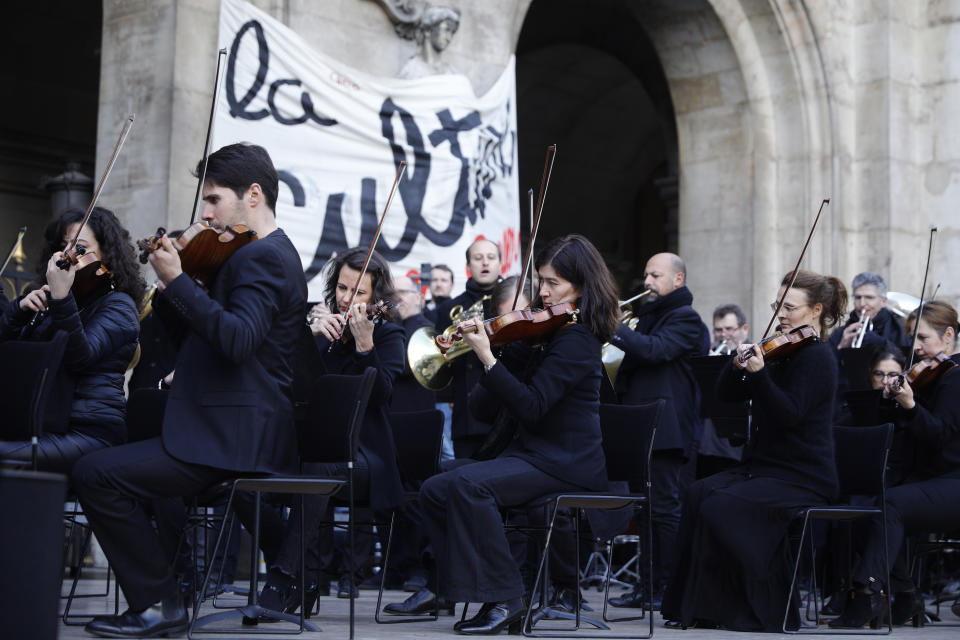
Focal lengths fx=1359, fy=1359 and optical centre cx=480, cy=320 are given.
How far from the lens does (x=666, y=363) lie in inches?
301

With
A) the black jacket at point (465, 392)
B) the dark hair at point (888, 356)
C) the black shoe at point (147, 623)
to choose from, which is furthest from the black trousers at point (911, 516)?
the black shoe at point (147, 623)

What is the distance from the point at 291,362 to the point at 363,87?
5156 millimetres

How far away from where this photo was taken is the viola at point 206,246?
4.62 m

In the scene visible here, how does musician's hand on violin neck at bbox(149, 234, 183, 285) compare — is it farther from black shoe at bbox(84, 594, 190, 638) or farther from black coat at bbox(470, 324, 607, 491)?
black coat at bbox(470, 324, 607, 491)

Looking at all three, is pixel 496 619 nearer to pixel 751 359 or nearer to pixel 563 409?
pixel 563 409

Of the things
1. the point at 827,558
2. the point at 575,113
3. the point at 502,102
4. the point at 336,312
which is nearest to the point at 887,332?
the point at 827,558

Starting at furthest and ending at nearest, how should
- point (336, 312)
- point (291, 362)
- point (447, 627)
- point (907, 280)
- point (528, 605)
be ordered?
point (907, 280)
point (336, 312)
point (447, 627)
point (528, 605)
point (291, 362)

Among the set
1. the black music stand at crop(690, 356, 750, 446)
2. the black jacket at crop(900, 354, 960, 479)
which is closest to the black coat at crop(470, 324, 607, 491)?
the black music stand at crop(690, 356, 750, 446)

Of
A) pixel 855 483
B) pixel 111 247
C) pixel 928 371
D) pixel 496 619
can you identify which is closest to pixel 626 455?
pixel 496 619

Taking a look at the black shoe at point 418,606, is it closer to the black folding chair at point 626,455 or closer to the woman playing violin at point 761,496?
the black folding chair at point 626,455

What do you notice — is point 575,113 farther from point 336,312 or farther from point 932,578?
point 336,312

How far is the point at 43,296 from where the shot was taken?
556 centimetres

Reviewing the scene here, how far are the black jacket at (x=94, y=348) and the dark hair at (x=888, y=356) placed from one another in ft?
13.3

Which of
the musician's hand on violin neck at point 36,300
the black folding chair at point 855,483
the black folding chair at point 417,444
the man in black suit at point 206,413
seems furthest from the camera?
the black folding chair at point 417,444
